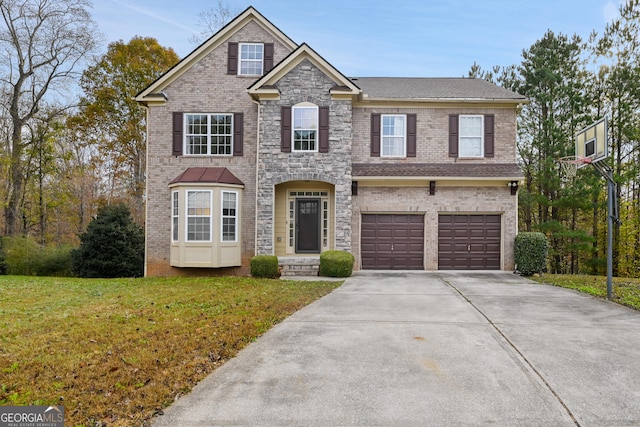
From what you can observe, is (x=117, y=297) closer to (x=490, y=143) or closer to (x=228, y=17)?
(x=490, y=143)

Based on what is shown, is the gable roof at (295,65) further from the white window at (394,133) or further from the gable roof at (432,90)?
the white window at (394,133)

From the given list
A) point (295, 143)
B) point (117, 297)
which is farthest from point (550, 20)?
point (117, 297)

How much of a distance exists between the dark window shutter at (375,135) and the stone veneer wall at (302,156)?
137 centimetres

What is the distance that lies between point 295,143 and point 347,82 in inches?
112

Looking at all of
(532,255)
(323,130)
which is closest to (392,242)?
(532,255)

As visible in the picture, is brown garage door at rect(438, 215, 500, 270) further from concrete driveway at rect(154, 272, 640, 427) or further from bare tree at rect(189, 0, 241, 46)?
bare tree at rect(189, 0, 241, 46)

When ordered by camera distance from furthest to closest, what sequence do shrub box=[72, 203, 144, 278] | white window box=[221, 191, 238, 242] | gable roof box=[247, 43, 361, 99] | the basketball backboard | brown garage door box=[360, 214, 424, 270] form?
shrub box=[72, 203, 144, 278] < brown garage door box=[360, 214, 424, 270] < white window box=[221, 191, 238, 242] < gable roof box=[247, 43, 361, 99] < the basketball backboard

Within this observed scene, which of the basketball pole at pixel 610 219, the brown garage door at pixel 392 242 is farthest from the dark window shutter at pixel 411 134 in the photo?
the basketball pole at pixel 610 219

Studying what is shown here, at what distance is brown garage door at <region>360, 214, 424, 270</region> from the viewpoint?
15.1 m

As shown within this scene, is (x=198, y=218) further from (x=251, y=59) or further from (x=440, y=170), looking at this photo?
(x=440, y=170)

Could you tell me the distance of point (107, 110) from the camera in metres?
24.0

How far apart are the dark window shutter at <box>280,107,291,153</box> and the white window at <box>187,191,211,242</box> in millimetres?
3163

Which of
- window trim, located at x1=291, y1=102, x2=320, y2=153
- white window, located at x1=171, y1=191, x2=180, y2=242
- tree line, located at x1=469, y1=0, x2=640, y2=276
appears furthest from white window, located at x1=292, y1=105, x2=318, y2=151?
tree line, located at x1=469, y1=0, x2=640, y2=276

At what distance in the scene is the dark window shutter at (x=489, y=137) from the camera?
15086mm
